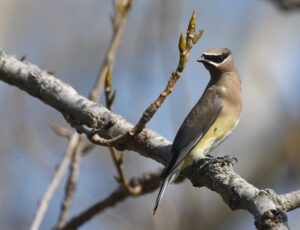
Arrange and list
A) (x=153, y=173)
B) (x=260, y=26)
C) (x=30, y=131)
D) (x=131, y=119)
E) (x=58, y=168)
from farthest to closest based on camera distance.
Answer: (x=260, y=26)
(x=131, y=119)
(x=30, y=131)
(x=153, y=173)
(x=58, y=168)

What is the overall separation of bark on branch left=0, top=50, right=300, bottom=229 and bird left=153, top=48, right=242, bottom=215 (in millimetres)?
367

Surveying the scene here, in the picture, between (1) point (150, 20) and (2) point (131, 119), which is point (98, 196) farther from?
(1) point (150, 20)

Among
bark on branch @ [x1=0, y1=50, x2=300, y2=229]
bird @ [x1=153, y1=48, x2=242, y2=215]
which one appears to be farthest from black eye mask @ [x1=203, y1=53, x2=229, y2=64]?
bark on branch @ [x1=0, y1=50, x2=300, y2=229]

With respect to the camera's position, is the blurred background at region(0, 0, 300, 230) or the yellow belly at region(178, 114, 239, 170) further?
the blurred background at region(0, 0, 300, 230)

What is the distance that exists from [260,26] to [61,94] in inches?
234

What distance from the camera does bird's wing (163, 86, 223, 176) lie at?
4.75m

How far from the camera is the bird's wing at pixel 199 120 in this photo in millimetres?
4750

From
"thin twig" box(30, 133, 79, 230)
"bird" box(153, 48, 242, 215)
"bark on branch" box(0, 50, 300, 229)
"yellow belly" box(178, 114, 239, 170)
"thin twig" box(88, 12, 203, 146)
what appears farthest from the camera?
"yellow belly" box(178, 114, 239, 170)

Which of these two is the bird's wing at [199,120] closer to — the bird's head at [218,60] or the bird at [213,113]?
the bird at [213,113]

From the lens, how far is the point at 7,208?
7.92 m

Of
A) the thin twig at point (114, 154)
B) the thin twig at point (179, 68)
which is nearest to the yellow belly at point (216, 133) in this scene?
the thin twig at point (114, 154)

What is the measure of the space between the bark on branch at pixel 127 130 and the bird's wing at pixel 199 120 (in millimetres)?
319

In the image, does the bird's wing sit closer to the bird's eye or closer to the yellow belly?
the yellow belly

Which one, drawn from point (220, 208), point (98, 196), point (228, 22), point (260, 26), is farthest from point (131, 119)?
point (260, 26)
